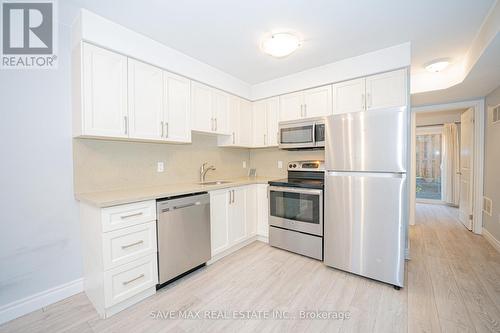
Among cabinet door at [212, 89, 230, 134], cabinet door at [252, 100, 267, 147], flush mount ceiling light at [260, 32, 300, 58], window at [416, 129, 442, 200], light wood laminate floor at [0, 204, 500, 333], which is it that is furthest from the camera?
window at [416, 129, 442, 200]

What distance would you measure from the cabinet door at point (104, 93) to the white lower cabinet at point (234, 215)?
119cm

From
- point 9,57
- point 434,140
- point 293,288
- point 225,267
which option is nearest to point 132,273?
point 225,267

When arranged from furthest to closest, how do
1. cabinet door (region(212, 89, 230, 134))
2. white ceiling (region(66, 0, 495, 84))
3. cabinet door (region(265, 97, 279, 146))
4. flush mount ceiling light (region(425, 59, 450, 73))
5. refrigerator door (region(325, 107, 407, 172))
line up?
1. cabinet door (region(265, 97, 279, 146))
2. cabinet door (region(212, 89, 230, 134))
3. flush mount ceiling light (region(425, 59, 450, 73))
4. refrigerator door (region(325, 107, 407, 172))
5. white ceiling (region(66, 0, 495, 84))

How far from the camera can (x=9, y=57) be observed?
65.4 inches

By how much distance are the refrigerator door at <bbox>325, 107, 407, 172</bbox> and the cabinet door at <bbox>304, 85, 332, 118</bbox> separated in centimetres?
58

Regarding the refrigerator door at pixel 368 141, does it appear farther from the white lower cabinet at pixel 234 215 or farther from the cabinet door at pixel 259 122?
the cabinet door at pixel 259 122

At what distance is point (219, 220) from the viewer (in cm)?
254

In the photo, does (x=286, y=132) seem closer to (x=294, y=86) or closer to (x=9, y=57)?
(x=294, y=86)

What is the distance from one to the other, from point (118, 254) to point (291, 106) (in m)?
2.73

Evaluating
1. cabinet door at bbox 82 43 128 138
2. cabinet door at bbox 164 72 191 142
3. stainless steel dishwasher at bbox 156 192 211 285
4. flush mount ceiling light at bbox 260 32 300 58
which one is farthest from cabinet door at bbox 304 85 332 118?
cabinet door at bbox 82 43 128 138

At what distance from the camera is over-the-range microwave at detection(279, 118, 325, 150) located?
2680 millimetres

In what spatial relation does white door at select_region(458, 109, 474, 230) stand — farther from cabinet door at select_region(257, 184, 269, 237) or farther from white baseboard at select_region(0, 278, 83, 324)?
white baseboard at select_region(0, 278, 83, 324)

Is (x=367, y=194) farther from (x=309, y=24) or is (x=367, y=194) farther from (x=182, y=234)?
(x=182, y=234)

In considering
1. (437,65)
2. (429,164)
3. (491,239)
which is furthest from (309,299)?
(429,164)
